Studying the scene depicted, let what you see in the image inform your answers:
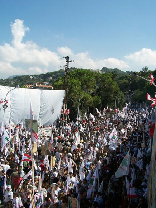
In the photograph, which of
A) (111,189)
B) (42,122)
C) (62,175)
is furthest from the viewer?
(42,122)

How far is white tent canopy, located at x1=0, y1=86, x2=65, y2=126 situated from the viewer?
2172 cm

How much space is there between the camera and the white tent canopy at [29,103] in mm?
21719

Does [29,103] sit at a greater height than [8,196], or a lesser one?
greater

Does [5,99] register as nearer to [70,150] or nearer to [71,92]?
[70,150]

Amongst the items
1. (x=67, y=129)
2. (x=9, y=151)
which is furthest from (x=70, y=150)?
(x=67, y=129)

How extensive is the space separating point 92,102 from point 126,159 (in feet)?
99.1

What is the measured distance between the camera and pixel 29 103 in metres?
23.1

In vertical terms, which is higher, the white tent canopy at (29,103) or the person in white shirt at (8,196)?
the white tent canopy at (29,103)

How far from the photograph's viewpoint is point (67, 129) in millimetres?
22188

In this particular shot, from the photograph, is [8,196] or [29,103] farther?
[29,103]

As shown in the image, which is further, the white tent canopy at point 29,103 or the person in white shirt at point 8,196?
the white tent canopy at point 29,103

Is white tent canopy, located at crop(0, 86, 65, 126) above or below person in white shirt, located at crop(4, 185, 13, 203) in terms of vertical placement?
above

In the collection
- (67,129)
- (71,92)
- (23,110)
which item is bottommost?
(67,129)

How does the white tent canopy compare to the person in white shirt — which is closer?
the person in white shirt
